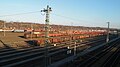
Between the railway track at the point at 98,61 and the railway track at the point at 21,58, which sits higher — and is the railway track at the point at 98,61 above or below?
below

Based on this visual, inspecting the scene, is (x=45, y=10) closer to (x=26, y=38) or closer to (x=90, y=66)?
(x=90, y=66)

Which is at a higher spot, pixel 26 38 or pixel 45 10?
pixel 45 10

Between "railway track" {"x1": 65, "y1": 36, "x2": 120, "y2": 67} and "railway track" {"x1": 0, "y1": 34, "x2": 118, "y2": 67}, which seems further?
"railway track" {"x1": 65, "y1": 36, "x2": 120, "y2": 67}

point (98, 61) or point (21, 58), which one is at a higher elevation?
point (21, 58)

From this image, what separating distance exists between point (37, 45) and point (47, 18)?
35.5 metres

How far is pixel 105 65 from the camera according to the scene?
3322 cm

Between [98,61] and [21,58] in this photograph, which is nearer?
[21,58]

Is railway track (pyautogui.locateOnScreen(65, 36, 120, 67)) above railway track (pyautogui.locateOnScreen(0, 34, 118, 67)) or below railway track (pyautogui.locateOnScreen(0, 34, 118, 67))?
below

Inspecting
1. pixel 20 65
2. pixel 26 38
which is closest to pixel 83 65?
pixel 20 65

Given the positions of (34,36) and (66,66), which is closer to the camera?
(66,66)

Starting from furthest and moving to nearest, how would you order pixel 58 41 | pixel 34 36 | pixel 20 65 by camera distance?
pixel 34 36, pixel 58 41, pixel 20 65

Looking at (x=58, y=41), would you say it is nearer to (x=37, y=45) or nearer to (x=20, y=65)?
(x=37, y=45)

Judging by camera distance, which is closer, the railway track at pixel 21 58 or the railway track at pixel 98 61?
the railway track at pixel 21 58

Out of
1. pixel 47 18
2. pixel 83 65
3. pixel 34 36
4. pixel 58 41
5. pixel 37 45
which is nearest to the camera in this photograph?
pixel 47 18
